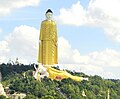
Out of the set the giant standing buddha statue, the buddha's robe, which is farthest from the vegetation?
the buddha's robe

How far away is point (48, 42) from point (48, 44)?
35 centimetres

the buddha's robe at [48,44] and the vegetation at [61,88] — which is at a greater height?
the buddha's robe at [48,44]

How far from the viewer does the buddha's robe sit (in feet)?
256

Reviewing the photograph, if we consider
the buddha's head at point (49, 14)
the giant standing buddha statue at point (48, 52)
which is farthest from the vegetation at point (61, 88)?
the buddha's head at point (49, 14)

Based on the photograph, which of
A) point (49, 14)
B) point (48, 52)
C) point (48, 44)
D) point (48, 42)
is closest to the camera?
point (49, 14)

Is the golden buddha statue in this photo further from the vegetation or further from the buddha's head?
the vegetation

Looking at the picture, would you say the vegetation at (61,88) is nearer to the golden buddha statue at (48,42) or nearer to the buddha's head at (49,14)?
the golden buddha statue at (48,42)

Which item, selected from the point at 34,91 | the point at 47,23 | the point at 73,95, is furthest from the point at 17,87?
the point at 47,23

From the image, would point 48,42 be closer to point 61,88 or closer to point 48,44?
point 48,44

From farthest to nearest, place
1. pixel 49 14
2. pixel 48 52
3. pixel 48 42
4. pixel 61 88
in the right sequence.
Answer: pixel 48 52 < pixel 48 42 < pixel 49 14 < pixel 61 88

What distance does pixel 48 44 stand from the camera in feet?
260

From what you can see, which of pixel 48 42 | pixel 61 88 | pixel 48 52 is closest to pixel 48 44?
pixel 48 42

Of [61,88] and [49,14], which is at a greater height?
[49,14]

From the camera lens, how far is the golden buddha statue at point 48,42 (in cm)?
7794
